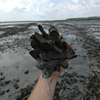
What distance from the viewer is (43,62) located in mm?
1712

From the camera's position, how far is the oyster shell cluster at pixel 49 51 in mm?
1579

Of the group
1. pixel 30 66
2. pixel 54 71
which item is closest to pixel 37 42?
pixel 54 71

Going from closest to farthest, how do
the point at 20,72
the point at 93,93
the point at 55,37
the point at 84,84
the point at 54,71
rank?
the point at 55,37 < the point at 54,71 < the point at 93,93 < the point at 84,84 < the point at 20,72

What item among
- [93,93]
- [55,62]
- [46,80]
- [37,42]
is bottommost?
[93,93]

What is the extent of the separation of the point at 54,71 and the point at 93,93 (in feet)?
9.45

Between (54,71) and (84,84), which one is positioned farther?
(84,84)

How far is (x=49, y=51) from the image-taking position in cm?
169

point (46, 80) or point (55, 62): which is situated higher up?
point (55, 62)

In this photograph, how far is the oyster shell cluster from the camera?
1579 mm

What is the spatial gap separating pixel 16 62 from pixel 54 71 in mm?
5532

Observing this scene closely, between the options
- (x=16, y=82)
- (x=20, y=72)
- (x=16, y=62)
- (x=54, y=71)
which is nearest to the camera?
(x=54, y=71)

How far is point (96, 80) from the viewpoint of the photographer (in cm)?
440

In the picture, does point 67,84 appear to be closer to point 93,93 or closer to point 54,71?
point 93,93

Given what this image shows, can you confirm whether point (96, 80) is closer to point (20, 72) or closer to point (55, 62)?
point (55, 62)
